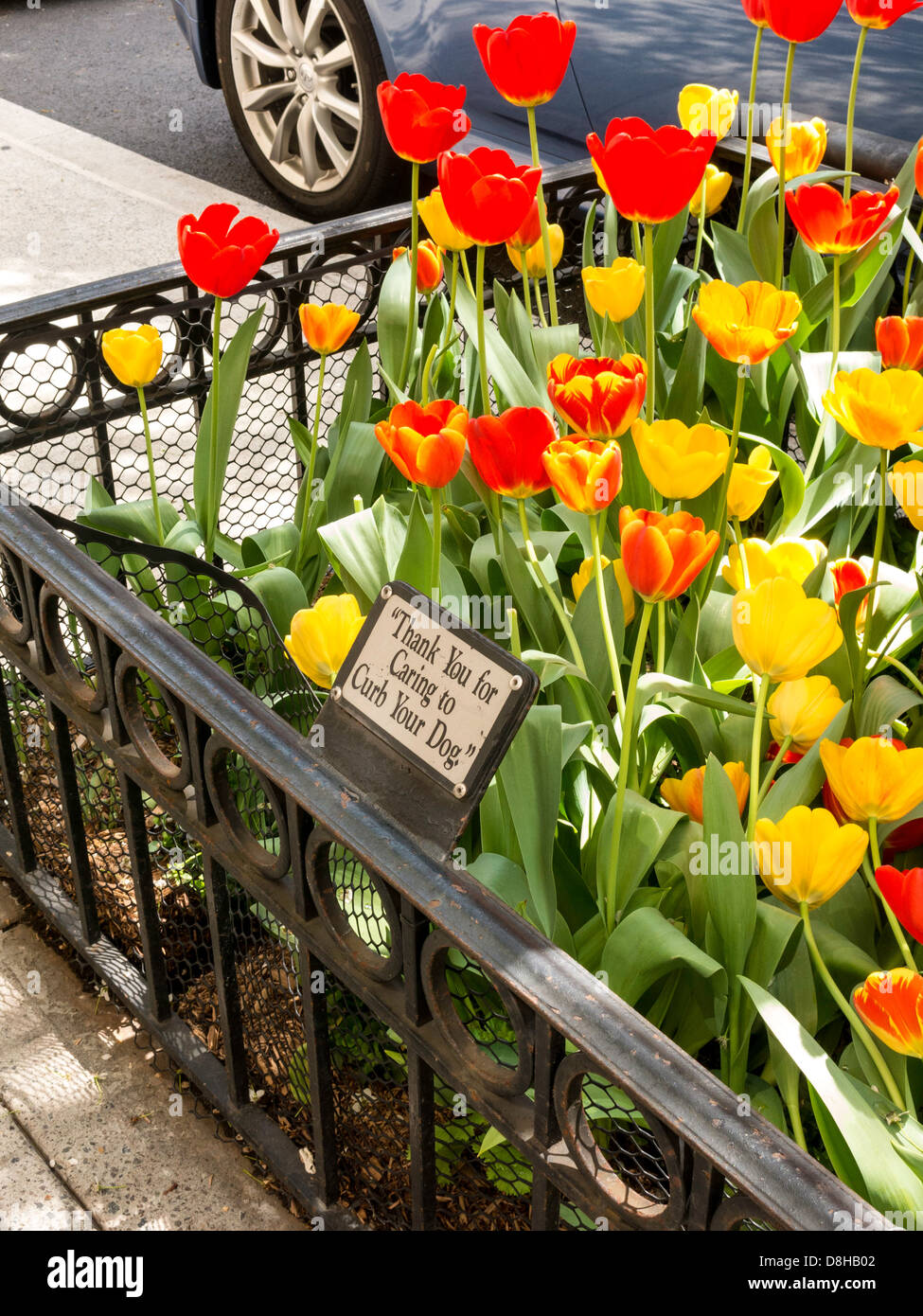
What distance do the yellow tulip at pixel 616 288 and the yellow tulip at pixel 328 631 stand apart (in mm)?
533

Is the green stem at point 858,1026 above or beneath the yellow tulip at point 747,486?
beneath

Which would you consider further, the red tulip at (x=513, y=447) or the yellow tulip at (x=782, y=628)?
the red tulip at (x=513, y=447)

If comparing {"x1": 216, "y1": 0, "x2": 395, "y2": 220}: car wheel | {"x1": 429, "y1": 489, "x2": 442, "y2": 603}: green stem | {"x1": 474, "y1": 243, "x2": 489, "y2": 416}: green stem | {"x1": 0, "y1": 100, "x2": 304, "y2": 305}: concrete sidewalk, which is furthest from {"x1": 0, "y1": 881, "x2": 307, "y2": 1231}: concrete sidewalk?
{"x1": 216, "y1": 0, "x2": 395, "y2": 220}: car wheel

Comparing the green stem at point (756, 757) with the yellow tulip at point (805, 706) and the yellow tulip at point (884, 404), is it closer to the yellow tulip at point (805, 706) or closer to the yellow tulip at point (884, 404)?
the yellow tulip at point (805, 706)

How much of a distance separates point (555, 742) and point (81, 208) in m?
4.02

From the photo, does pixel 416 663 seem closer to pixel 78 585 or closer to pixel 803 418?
pixel 78 585

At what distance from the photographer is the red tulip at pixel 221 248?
1502 mm

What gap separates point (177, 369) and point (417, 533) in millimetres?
809

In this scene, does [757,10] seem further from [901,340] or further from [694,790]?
[694,790]

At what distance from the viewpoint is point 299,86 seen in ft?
13.3

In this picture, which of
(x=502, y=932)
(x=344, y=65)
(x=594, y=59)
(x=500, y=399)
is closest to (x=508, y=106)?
(x=594, y=59)

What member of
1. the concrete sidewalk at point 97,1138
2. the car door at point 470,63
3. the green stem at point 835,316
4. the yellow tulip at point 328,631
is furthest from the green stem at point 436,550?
the car door at point 470,63

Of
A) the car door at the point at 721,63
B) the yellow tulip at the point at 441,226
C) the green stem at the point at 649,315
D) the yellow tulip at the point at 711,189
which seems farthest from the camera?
the car door at the point at 721,63

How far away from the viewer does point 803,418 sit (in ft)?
6.59
